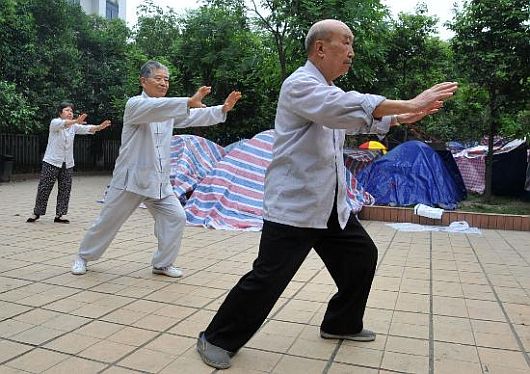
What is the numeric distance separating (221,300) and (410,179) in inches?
256

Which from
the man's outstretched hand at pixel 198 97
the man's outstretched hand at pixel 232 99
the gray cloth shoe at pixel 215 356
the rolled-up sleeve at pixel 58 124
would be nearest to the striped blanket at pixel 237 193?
the rolled-up sleeve at pixel 58 124

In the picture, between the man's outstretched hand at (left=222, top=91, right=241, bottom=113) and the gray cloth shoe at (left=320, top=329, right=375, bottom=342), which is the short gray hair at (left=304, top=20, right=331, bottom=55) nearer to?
the man's outstretched hand at (left=222, top=91, right=241, bottom=113)

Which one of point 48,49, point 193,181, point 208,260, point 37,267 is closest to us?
point 37,267

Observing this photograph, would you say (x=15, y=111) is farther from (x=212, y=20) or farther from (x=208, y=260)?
(x=208, y=260)

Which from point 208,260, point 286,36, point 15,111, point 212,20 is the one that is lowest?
point 208,260

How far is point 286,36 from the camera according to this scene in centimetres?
985

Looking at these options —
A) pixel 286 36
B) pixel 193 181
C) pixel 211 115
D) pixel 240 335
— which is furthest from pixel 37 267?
pixel 286 36

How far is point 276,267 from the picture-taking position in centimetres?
240

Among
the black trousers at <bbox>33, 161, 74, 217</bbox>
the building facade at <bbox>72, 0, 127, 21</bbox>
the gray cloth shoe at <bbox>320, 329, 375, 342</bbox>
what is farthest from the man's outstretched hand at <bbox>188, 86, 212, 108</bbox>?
the building facade at <bbox>72, 0, 127, 21</bbox>

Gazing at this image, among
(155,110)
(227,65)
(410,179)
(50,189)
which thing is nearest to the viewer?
(155,110)

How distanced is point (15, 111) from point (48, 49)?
4250 millimetres

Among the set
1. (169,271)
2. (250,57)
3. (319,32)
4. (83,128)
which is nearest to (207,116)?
(169,271)

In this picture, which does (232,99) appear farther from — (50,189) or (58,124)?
(50,189)

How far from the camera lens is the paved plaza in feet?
8.36
